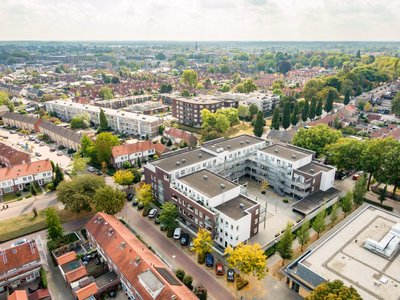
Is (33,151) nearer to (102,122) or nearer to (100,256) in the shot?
(102,122)

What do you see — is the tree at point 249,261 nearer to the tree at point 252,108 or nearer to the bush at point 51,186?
the bush at point 51,186

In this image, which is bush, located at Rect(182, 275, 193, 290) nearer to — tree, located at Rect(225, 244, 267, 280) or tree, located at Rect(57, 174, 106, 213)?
tree, located at Rect(225, 244, 267, 280)

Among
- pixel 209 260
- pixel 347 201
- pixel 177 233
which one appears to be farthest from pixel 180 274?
pixel 347 201

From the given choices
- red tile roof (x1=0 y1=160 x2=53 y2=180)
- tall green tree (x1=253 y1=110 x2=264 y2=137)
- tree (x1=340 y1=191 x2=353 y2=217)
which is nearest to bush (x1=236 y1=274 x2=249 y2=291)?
tree (x1=340 y1=191 x2=353 y2=217)

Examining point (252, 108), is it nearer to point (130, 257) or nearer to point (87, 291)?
point (130, 257)

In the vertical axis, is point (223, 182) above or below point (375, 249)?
above

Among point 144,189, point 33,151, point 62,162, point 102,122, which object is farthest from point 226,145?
point 33,151
